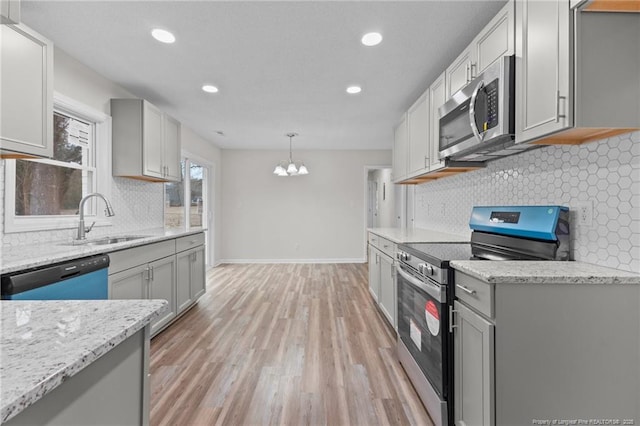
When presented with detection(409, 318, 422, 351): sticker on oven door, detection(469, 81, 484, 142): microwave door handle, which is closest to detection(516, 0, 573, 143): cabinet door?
detection(469, 81, 484, 142): microwave door handle

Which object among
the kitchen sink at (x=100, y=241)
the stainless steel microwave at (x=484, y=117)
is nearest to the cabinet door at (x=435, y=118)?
the stainless steel microwave at (x=484, y=117)

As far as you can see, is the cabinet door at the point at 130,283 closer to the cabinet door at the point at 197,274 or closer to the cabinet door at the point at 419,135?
the cabinet door at the point at 197,274

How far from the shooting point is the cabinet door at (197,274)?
3.44m

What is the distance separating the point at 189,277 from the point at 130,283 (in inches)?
38.9

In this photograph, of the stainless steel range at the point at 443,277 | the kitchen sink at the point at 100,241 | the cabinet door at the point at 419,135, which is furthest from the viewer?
the cabinet door at the point at 419,135

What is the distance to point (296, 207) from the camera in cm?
644

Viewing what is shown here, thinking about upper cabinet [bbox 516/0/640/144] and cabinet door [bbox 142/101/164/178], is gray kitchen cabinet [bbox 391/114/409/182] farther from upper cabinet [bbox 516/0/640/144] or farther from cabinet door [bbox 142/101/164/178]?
cabinet door [bbox 142/101/164/178]

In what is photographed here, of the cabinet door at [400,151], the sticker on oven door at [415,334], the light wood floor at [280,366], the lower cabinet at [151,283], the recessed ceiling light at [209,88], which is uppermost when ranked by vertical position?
the recessed ceiling light at [209,88]

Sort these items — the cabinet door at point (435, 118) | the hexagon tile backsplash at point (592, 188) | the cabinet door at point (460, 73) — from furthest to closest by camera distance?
the cabinet door at point (435, 118)
the cabinet door at point (460, 73)
the hexagon tile backsplash at point (592, 188)

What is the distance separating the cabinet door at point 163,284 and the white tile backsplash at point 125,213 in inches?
26.4

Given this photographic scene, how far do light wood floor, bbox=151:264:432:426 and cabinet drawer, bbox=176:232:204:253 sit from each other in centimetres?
75

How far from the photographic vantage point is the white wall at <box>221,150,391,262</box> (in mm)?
6395

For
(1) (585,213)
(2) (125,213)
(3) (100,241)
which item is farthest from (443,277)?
(2) (125,213)

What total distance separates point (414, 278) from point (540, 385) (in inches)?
32.4
